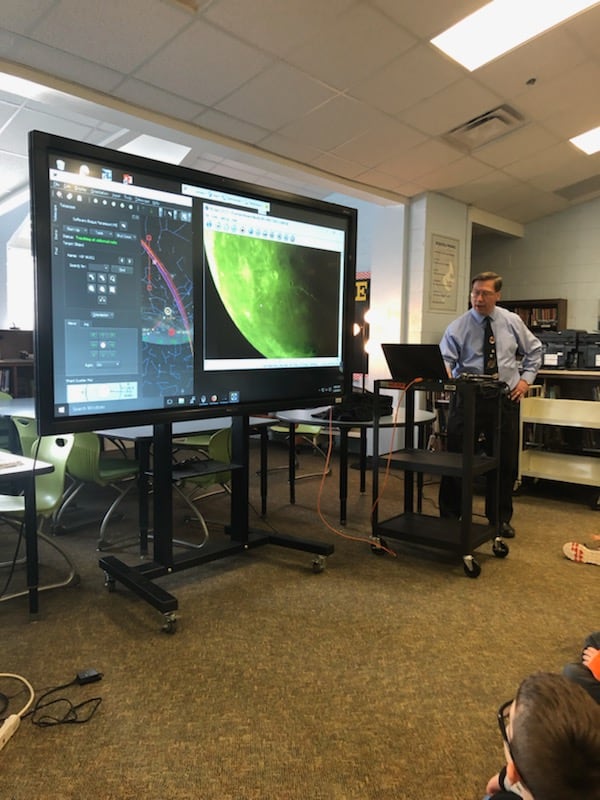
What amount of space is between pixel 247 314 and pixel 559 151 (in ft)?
12.4

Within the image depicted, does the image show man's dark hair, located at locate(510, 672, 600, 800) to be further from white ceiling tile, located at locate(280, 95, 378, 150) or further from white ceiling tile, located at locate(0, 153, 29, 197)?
white ceiling tile, located at locate(0, 153, 29, 197)

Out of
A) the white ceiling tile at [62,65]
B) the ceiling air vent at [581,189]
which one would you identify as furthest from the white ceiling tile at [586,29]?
the white ceiling tile at [62,65]

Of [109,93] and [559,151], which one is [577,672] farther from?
[559,151]

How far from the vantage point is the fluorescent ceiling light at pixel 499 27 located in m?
3.08

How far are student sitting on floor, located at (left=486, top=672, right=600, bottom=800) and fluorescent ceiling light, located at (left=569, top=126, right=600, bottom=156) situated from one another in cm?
480

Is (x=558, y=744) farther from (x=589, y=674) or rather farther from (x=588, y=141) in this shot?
(x=588, y=141)

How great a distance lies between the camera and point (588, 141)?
466 centimetres

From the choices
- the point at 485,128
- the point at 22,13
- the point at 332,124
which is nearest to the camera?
the point at 22,13

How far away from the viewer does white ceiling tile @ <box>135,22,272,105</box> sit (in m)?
2.95

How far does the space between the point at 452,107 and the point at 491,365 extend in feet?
5.93

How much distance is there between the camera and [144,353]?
6.81 ft

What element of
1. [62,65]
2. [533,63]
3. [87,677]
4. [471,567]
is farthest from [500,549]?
[62,65]

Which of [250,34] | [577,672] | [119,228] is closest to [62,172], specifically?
[119,228]

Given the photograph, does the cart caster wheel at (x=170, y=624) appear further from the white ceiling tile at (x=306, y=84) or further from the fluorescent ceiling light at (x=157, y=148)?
the fluorescent ceiling light at (x=157, y=148)
